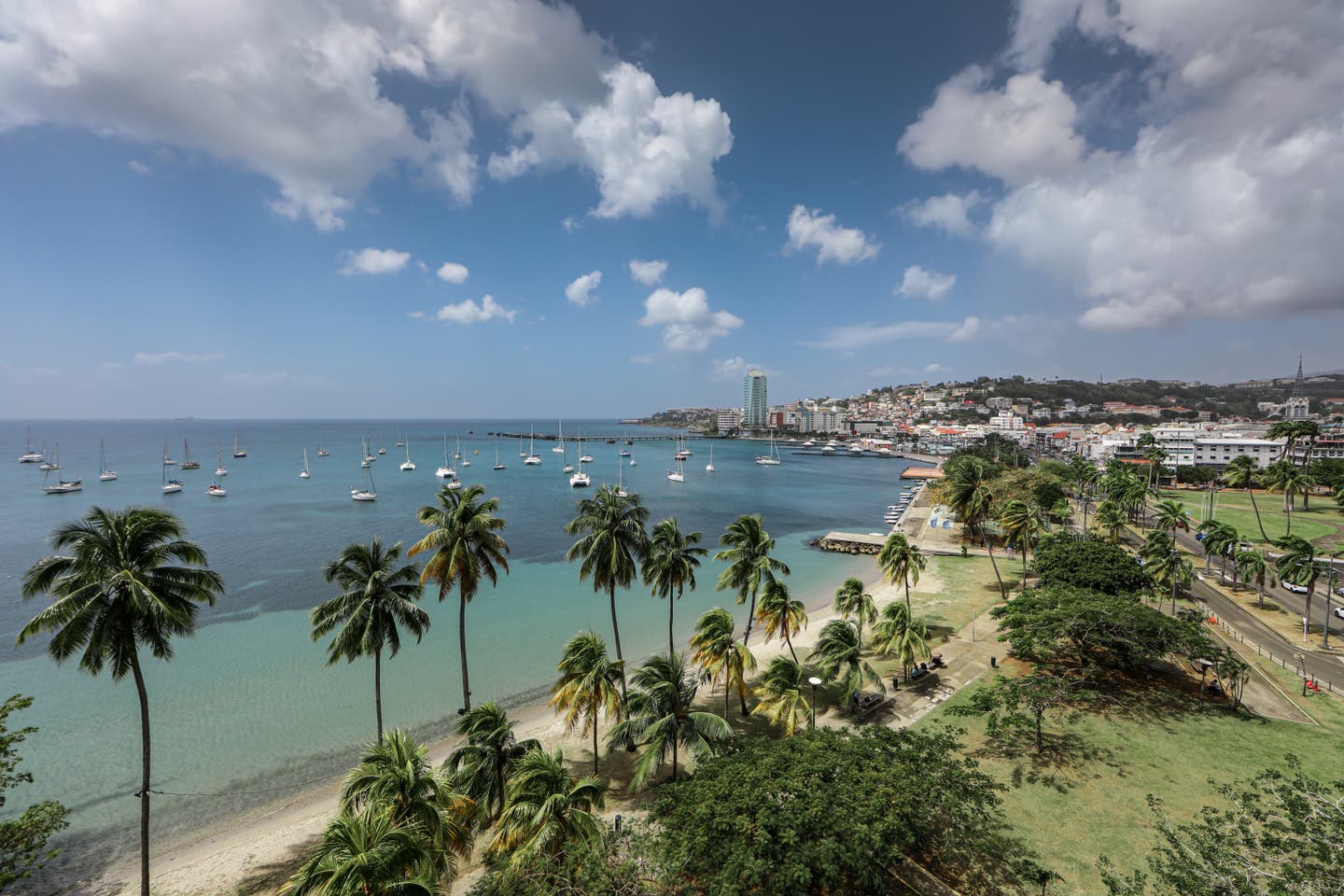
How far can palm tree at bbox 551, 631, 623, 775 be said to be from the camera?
16.5 metres

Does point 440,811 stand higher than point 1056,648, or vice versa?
point 440,811

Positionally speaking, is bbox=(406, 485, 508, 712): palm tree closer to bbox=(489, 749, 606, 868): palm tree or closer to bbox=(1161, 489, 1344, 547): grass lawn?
bbox=(489, 749, 606, 868): palm tree

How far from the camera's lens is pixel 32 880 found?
642 inches

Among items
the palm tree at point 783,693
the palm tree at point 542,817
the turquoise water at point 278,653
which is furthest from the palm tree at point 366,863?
the turquoise water at point 278,653

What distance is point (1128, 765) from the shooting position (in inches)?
709

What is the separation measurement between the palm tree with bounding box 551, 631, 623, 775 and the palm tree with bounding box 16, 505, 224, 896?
9.84 metres

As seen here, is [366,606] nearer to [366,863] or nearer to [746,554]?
[366,863]

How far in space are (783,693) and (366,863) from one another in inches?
573

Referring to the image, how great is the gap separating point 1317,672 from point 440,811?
3898 cm

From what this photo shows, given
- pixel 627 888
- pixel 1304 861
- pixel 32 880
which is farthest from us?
pixel 32 880

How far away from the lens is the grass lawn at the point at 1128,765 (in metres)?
14.8

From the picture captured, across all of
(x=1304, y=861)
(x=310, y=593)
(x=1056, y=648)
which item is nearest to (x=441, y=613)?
(x=310, y=593)

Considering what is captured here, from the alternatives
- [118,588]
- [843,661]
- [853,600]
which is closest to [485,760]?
[118,588]

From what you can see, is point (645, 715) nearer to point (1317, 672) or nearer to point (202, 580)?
point (202, 580)
